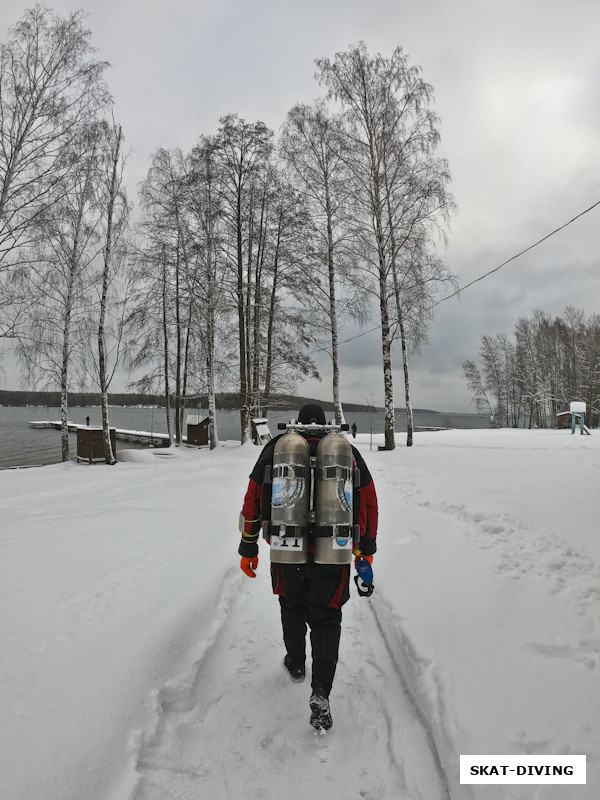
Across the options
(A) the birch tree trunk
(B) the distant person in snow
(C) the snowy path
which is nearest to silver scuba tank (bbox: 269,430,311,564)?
(B) the distant person in snow

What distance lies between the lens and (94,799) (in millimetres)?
1693

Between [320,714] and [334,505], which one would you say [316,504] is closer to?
[334,505]

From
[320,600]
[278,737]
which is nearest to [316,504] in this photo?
[320,600]

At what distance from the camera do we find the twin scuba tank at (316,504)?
2.26 m

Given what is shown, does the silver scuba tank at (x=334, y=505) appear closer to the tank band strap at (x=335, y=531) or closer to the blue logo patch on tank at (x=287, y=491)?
the tank band strap at (x=335, y=531)

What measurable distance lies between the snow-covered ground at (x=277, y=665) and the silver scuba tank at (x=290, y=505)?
3.26 feet

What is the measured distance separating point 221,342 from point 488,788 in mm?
15808

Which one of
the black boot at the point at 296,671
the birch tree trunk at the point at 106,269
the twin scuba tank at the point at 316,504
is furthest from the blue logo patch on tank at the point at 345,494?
the birch tree trunk at the point at 106,269

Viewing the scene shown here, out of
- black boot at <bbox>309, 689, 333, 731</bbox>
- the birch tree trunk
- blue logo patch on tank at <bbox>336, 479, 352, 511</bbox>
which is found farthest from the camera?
the birch tree trunk

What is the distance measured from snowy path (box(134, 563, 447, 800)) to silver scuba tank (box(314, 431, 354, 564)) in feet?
3.11

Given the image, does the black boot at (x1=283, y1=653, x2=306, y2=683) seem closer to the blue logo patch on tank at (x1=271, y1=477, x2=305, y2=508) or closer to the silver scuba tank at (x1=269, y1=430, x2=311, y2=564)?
the silver scuba tank at (x1=269, y1=430, x2=311, y2=564)

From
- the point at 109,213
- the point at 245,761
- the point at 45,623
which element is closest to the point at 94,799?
the point at 245,761

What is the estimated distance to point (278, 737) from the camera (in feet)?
7.07

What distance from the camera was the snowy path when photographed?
1.84 metres
